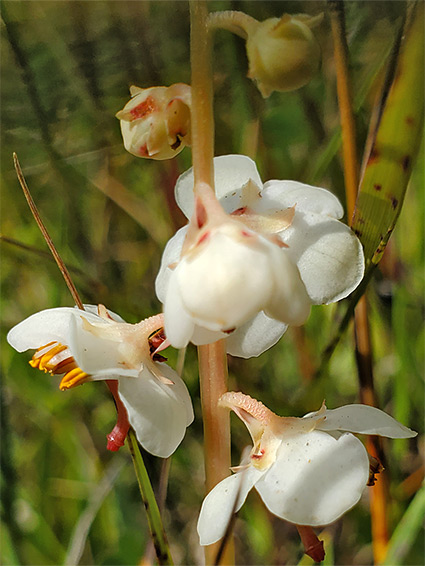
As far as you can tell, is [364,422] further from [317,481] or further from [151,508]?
[151,508]

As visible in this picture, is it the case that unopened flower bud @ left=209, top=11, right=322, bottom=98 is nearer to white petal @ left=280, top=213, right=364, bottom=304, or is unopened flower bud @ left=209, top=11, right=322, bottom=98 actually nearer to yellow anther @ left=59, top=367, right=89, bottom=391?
white petal @ left=280, top=213, right=364, bottom=304

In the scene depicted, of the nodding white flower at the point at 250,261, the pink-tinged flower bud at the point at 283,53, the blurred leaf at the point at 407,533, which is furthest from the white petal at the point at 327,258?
the blurred leaf at the point at 407,533

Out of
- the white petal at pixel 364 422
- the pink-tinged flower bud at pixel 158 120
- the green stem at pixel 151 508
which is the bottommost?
the green stem at pixel 151 508

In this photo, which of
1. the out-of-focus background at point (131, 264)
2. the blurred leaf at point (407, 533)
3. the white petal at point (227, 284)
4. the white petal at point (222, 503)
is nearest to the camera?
the white petal at point (227, 284)

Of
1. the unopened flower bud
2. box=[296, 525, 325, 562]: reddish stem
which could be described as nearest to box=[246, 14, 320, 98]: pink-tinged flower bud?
the unopened flower bud

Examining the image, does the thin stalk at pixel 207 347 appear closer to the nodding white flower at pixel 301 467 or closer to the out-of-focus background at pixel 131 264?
the nodding white flower at pixel 301 467

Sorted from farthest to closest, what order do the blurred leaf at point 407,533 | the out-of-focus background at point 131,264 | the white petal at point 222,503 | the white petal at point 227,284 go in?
1. the out-of-focus background at point 131,264
2. the blurred leaf at point 407,533
3. the white petal at point 222,503
4. the white petal at point 227,284

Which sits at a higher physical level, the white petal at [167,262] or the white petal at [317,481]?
the white petal at [167,262]
